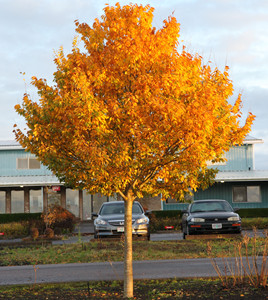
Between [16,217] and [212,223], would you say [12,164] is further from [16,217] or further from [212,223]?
[212,223]

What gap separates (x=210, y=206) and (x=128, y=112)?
13.2 metres

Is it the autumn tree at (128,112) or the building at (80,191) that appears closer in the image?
the autumn tree at (128,112)

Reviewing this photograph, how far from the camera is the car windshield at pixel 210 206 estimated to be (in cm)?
2069

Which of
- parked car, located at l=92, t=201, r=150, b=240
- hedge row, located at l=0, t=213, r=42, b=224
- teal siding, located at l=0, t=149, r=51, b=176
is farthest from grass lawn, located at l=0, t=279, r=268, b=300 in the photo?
teal siding, located at l=0, t=149, r=51, b=176

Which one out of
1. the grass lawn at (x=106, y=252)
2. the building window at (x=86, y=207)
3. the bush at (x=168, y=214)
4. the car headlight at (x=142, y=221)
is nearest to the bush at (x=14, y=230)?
the grass lawn at (x=106, y=252)

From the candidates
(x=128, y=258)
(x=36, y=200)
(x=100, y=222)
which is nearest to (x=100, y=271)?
(x=128, y=258)

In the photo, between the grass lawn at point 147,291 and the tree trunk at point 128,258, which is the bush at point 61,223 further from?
the tree trunk at point 128,258

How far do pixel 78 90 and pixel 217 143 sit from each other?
2545 mm

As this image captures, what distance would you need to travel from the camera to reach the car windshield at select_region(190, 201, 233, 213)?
2069cm

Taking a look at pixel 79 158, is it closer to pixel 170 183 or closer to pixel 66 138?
pixel 66 138

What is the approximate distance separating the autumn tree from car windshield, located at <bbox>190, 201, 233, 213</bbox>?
1139 cm

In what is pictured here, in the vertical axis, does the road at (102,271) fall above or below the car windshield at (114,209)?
below

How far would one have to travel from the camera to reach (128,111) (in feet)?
28.0

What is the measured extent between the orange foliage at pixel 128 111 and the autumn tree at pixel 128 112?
0.02 metres
